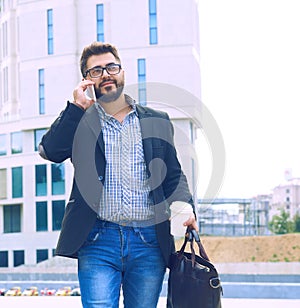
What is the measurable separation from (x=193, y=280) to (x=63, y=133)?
0.79m

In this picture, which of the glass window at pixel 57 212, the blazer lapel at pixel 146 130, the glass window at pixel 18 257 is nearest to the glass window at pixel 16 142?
the glass window at pixel 57 212

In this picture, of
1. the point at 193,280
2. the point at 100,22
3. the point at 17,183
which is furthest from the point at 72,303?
the point at 17,183

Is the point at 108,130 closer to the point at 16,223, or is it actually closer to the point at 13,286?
the point at 13,286

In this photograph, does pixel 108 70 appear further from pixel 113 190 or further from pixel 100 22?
pixel 100 22

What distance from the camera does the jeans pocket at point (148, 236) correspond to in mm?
2584

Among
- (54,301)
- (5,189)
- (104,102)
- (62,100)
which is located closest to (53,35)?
(62,100)

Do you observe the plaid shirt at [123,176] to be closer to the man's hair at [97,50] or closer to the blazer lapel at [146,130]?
the blazer lapel at [146,130]

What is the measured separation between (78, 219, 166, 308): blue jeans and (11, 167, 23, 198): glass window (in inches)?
1249

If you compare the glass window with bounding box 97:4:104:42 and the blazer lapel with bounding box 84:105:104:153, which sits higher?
the glass window with bounding box 97:4:104:42

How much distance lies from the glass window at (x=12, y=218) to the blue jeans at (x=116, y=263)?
3256 cm

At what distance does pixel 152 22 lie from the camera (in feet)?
104

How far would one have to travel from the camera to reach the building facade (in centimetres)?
3128

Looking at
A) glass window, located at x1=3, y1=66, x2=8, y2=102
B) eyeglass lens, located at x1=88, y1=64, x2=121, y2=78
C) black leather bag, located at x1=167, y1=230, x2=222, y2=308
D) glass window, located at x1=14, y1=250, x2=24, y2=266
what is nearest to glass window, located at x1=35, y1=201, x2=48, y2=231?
glass window, located at x1=14, y1=250, x2=24, y2=266

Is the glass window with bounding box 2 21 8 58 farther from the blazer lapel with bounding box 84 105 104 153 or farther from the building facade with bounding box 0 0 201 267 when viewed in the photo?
the blazer lapel with bounding box 84 105 104 153
